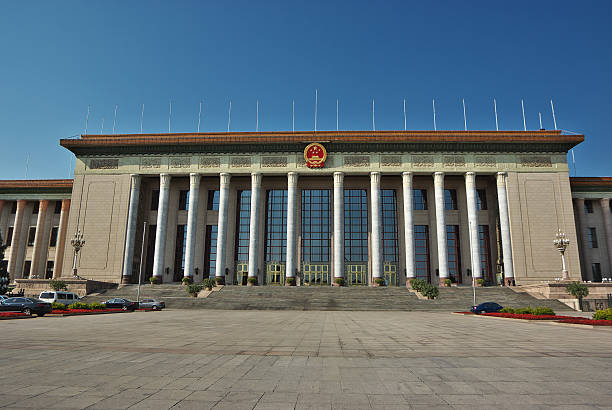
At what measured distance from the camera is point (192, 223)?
48.2 meters

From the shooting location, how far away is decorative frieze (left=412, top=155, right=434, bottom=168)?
48375 millimetres

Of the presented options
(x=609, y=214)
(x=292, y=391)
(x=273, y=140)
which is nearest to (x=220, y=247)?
(x=273, y=140)

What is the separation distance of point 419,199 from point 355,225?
9.63 metres

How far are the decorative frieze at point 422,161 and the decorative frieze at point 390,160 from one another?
184 centimetres

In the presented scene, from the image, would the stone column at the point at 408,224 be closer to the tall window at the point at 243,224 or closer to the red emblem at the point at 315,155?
the red emblem at the point at 315,155

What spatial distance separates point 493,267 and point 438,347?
43208 mm

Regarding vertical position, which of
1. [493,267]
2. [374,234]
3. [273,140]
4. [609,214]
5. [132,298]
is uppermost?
[273,140]

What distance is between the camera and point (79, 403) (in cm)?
515

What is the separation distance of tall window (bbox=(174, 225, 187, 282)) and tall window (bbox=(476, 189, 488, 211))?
3986cm

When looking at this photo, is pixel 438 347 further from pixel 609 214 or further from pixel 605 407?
pixel 609 214

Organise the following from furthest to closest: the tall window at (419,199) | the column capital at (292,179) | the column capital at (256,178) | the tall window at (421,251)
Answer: the tall window at (419,199) → the tall window at (421,251) → the column capital at (256,178) → the column capital at (292,179)

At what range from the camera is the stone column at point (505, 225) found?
45.0 m

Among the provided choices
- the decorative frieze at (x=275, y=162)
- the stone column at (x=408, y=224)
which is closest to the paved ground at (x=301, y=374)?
the stone column at (x=408, y=224)

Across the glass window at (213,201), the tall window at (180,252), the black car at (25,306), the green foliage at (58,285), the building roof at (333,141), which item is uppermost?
the building roof at (333,141)
